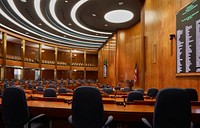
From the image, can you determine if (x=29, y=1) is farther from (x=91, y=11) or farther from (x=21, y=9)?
(x=91, y=11)

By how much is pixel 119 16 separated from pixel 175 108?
31.6 feet

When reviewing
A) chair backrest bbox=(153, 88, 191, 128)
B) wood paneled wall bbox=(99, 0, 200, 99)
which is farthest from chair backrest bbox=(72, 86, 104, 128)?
wood paneled wall bbox=(99, 0, 200, 99)

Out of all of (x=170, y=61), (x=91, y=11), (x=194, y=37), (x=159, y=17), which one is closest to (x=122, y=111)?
(x=194, y=37)

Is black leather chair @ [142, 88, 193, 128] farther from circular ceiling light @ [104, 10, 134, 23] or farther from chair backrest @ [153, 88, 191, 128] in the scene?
circular ceiling light @ [104, 10, 134, 23]

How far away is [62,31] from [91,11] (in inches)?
248

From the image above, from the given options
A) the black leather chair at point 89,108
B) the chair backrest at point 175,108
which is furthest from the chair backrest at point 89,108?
the chair backrest at point 175,108

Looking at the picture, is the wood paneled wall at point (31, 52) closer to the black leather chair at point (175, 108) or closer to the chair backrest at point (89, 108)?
the chair backrest at point (89, 108)

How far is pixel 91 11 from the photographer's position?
10.0m

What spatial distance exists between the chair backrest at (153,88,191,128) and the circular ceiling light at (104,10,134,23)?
878 centimetres

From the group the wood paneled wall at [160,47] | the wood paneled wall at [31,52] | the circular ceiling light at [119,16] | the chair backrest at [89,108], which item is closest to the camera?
the chair backrest at [89,108]

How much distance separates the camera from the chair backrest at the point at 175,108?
69.1 inches

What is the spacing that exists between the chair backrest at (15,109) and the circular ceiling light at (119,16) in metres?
8.81

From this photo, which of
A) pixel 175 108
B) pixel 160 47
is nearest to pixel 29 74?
pixel 160 47

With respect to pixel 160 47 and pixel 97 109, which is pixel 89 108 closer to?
pixel 97 109
